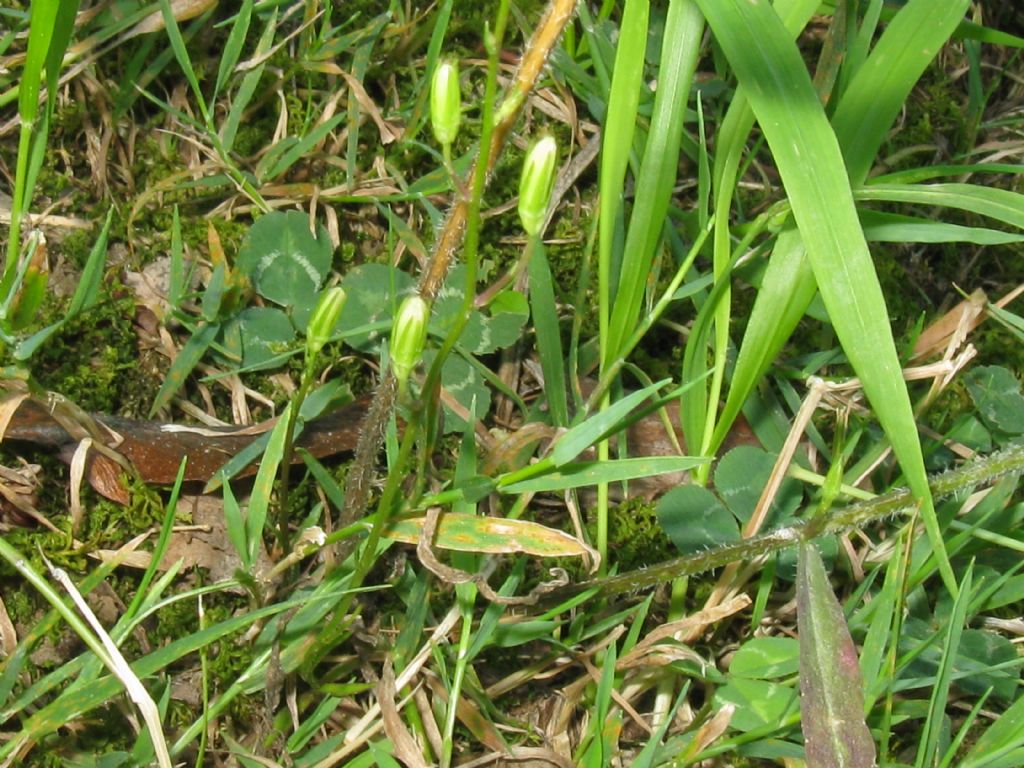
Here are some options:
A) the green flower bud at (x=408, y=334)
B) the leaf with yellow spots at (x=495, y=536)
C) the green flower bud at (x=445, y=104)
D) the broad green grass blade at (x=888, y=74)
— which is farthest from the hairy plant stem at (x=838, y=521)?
the green flower bud at (x=445, y=104)

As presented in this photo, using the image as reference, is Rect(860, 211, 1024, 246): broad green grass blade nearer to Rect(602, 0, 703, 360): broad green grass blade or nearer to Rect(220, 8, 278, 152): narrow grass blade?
Rect(602, 0, 703, 360): broad green grass blade

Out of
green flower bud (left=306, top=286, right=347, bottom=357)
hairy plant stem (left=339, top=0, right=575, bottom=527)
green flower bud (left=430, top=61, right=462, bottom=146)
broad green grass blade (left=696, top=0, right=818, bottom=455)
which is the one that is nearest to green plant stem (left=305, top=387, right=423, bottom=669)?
hairy plant stem (left=339, top=0, right=575, bottom=527)

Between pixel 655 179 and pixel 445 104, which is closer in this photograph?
pixel 445 104

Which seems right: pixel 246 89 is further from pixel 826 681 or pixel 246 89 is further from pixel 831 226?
pixel 826 681

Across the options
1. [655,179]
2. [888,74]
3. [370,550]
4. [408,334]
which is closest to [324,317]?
[408,334]

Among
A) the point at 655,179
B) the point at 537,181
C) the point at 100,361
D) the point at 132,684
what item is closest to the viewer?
the point at 537,181

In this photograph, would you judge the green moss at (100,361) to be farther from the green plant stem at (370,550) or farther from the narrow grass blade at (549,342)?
the narrow grass blade at (549,342)
